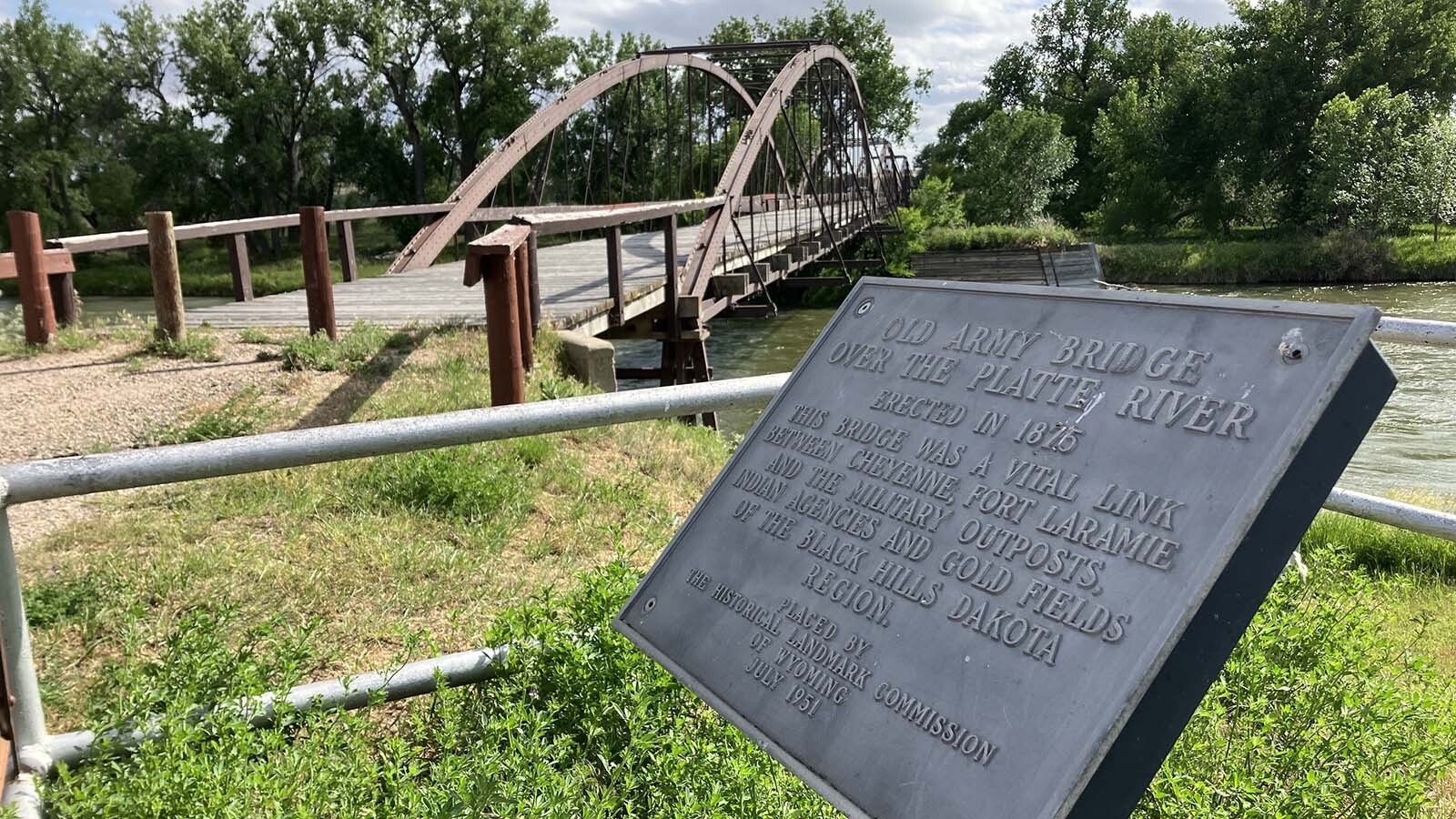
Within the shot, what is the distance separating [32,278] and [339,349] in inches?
125

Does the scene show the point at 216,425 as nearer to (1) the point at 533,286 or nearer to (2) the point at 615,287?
(1) the point at 533,286

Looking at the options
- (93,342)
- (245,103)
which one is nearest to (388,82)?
(245,103)

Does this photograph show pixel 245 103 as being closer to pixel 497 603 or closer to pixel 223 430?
pixel 223 430

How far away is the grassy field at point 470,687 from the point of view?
226 cm

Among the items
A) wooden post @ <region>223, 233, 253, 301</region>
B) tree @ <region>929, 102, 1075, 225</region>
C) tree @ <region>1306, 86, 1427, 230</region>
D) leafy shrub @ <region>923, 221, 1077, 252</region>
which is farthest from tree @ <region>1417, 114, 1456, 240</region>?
wooden post @ <region>223, 233, 253, 301</region>

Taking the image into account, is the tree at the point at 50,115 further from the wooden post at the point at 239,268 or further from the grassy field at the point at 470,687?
the grassy field at the point at 470,687

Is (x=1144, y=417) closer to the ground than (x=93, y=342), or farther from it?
farther from it

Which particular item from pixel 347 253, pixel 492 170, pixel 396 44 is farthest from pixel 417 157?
pixel 492 170

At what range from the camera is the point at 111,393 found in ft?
21.3

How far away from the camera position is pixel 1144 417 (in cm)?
176

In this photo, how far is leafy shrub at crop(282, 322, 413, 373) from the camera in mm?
7141

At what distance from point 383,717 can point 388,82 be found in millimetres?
45674

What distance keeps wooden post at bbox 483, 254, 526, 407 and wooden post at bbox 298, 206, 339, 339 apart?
91.8 inches

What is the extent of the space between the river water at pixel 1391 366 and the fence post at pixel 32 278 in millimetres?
7432
